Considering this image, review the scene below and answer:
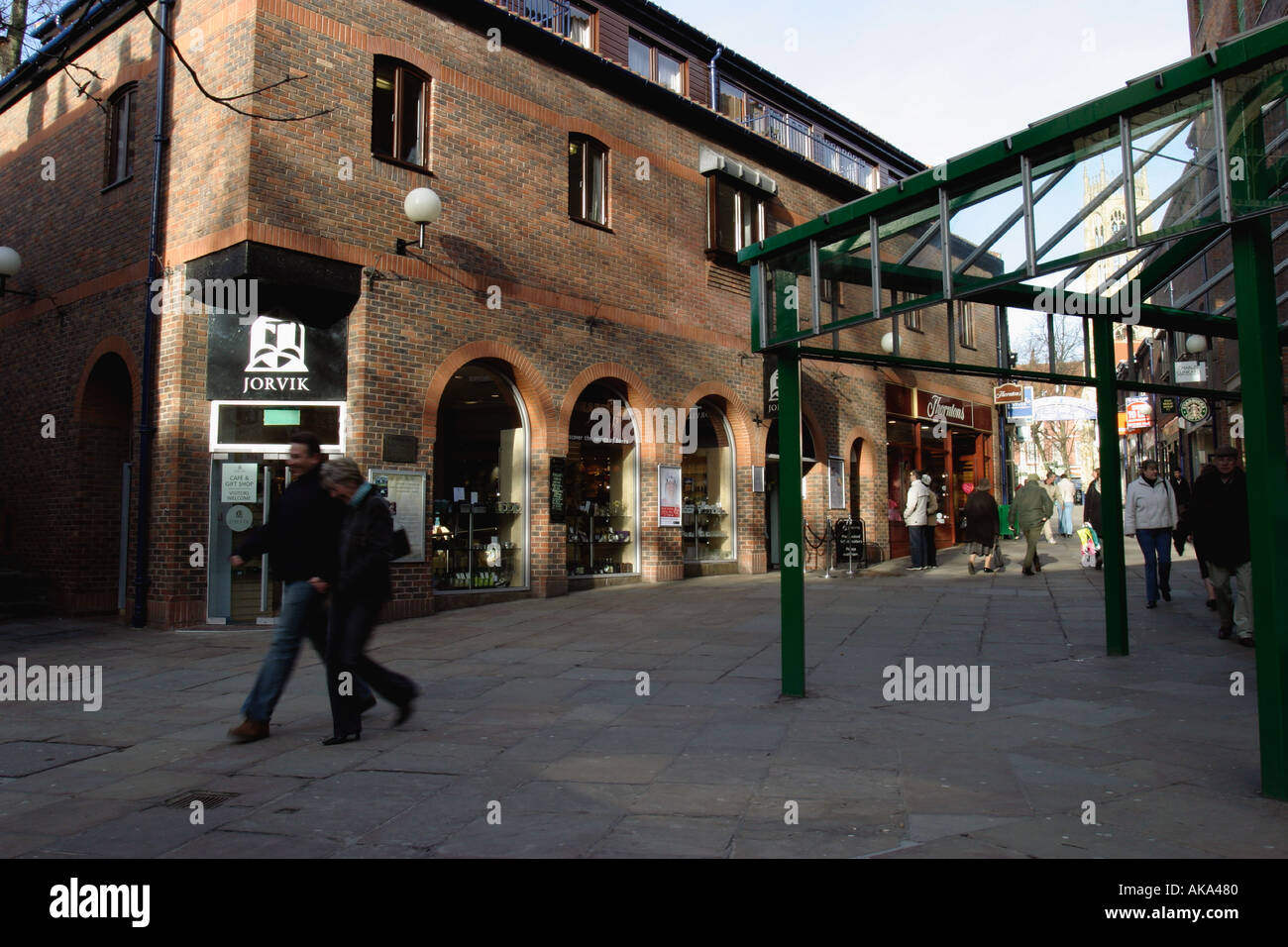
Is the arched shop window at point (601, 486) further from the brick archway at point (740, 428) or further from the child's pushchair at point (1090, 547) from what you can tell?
the child's pushchair at point (1090, 547)

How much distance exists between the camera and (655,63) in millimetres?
17562

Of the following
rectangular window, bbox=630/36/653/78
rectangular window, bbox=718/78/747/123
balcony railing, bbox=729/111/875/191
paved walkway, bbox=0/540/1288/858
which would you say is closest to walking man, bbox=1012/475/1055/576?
paved walkway, bbox=0/540/1288/858

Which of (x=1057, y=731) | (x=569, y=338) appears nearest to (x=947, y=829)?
(x=1057, y=731)

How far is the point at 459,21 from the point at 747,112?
8.29m

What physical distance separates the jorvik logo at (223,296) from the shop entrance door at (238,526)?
5.83 feet

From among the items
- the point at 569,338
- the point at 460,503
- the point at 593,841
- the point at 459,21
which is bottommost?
the point at 593,841

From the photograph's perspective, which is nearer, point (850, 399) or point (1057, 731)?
point (1057, 731)

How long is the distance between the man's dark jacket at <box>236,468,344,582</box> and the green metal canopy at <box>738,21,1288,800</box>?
3045 mm

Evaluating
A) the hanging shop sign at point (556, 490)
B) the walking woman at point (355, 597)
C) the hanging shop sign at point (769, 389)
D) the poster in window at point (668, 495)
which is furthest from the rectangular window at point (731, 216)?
the walking woman at point (355, 597)

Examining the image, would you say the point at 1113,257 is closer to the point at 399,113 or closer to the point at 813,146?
the point at 399,113

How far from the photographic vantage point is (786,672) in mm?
6738

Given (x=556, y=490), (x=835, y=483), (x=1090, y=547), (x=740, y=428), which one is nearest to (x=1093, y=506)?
(x=1090, y=547)

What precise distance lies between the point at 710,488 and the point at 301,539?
40.5ft

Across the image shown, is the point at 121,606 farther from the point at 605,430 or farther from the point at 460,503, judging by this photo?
the point at 605,430
